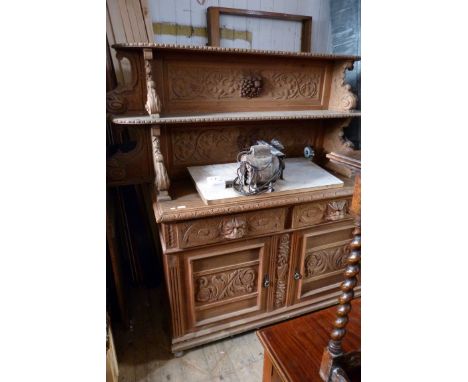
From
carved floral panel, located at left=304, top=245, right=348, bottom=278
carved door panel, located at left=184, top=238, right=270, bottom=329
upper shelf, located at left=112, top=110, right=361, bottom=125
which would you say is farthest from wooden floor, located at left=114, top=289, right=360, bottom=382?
upper shelf, located at left=112, top=110, right=361, bottom=125

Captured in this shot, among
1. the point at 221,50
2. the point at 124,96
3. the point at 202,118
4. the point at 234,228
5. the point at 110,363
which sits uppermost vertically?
the point at 221,50

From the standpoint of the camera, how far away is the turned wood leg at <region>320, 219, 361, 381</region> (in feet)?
1.95

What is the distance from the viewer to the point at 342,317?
0.63 metres

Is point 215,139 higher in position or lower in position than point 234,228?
higher

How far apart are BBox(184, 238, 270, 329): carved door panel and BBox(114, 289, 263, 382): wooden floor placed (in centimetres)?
17

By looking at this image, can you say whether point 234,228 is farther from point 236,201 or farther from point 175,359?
point 175,359

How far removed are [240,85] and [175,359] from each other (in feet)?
5.01

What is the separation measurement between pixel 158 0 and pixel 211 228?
125 cm

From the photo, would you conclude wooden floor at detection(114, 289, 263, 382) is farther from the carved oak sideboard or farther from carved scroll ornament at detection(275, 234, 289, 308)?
carved scroll ornament at detection(275, 234, 289, 308)

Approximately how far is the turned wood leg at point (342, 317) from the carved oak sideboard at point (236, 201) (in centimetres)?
71

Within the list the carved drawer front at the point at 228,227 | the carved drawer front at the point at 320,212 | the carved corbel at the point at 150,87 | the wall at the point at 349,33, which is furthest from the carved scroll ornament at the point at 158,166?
Result: the wall at the point at 349,33

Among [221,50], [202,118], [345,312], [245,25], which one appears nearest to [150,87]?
[202,118]
